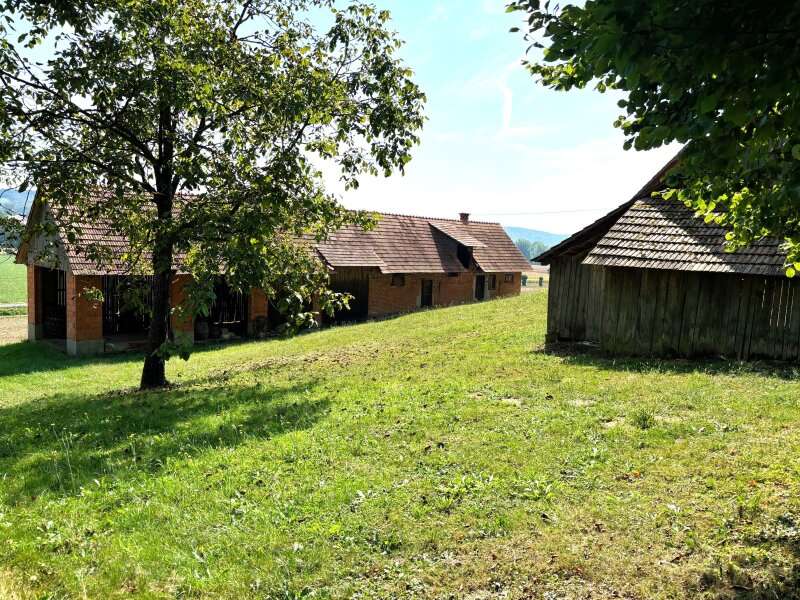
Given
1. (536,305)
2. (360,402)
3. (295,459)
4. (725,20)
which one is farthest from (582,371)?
(536,305)

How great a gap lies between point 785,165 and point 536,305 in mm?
22118

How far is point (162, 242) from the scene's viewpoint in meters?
11.1

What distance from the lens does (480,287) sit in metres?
39.9

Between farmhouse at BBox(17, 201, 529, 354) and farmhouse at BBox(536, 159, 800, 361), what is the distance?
967 cm

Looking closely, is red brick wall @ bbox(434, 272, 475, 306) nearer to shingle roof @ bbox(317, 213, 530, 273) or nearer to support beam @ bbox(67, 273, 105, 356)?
shingle roof @ bbox(317, 213, 530, 273)

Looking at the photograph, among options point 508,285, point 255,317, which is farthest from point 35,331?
point 508,285

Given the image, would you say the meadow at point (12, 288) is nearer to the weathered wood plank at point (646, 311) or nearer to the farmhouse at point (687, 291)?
the farmhouse at point (687, 291)

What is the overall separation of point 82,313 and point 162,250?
12.9 m

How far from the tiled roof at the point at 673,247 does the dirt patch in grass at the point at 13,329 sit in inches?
1015

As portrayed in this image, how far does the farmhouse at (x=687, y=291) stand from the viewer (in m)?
11.7

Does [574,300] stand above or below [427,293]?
above

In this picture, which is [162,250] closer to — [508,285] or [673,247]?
[673,247]

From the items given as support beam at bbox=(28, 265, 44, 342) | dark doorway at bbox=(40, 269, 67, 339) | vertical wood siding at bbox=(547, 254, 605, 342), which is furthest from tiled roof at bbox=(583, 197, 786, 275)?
support beam at bbox=(28, 265, 44, 342)

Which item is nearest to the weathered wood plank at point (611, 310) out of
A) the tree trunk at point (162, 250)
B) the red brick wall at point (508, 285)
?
the tree trunk at point (162, 250)
